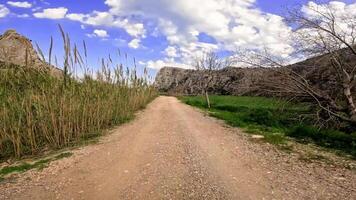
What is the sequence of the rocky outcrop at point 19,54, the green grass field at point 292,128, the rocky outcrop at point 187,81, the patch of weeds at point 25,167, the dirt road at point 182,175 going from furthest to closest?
the rocky outcrop at point 187,81 → the rocky outcrop at point 19,54 → the green grass field at point 292,128 → the patch of weeds at point 25,167 → the dirt road at point 182,175

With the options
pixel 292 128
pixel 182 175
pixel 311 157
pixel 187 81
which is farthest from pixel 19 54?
pixel 187 81

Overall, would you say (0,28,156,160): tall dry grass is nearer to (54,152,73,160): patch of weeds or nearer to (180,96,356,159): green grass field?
(54,152,73,160): patch of weeds

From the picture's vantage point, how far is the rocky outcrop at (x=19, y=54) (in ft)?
36.5

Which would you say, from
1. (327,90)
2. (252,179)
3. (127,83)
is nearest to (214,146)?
(252,179)

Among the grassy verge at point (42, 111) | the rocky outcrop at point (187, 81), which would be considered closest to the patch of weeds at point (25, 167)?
the grassy verge at point (42, 111)

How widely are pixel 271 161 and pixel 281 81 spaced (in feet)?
18.4

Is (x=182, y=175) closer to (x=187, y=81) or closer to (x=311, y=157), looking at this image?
(x=311, y=157)

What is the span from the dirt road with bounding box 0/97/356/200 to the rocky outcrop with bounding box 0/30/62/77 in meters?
2.82

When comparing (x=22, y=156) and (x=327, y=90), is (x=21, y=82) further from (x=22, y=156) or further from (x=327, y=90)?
(x=327, y=90)

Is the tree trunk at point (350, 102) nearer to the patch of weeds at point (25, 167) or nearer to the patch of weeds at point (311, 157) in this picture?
the patch of weeds at point (311, 157)

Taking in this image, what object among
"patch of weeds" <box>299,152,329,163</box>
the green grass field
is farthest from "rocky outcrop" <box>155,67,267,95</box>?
"patch of weeds" <box>299,152,329,163</box>

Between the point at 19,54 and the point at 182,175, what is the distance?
877 cm

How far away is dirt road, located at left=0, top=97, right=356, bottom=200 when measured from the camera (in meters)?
6.07

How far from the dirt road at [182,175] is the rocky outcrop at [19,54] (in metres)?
2.82
